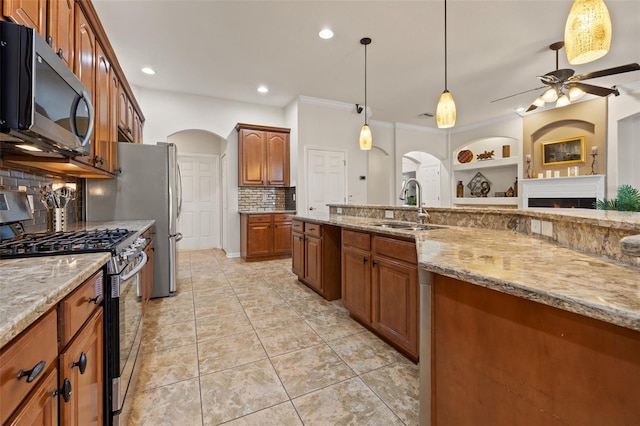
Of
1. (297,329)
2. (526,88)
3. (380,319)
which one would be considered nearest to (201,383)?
(297,329)

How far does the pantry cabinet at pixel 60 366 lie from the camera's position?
1.96 feet

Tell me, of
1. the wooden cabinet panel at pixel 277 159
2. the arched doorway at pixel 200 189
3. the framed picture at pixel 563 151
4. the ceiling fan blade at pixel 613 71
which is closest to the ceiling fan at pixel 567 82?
the ceiling fan blade at pixel 613 71

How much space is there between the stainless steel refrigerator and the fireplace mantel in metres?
6.93

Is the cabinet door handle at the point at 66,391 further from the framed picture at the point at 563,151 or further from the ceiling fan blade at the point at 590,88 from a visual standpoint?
the framed picture at the point at 563,151

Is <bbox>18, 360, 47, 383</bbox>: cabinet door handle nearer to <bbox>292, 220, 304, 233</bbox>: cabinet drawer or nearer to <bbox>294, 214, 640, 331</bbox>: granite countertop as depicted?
<bbox>294, 214, 640, 331</bbox>: granite countertop

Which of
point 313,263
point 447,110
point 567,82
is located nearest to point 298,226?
point 313,263

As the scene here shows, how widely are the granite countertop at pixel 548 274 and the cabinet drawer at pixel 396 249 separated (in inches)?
14.1

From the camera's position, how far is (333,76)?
175 inches

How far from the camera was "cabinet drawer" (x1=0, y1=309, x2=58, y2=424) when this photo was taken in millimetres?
559

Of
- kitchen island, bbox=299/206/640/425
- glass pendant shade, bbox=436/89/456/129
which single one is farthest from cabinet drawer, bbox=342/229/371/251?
glass pendant shade, bbox=436/89/456/129

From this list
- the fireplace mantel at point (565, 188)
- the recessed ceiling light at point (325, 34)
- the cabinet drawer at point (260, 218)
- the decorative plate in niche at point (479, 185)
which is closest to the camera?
the recessed ceiling light at point (325, 34)

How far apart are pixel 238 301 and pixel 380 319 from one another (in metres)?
1.66

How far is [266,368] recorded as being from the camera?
6.20 feet

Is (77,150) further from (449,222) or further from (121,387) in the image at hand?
(449,222)
